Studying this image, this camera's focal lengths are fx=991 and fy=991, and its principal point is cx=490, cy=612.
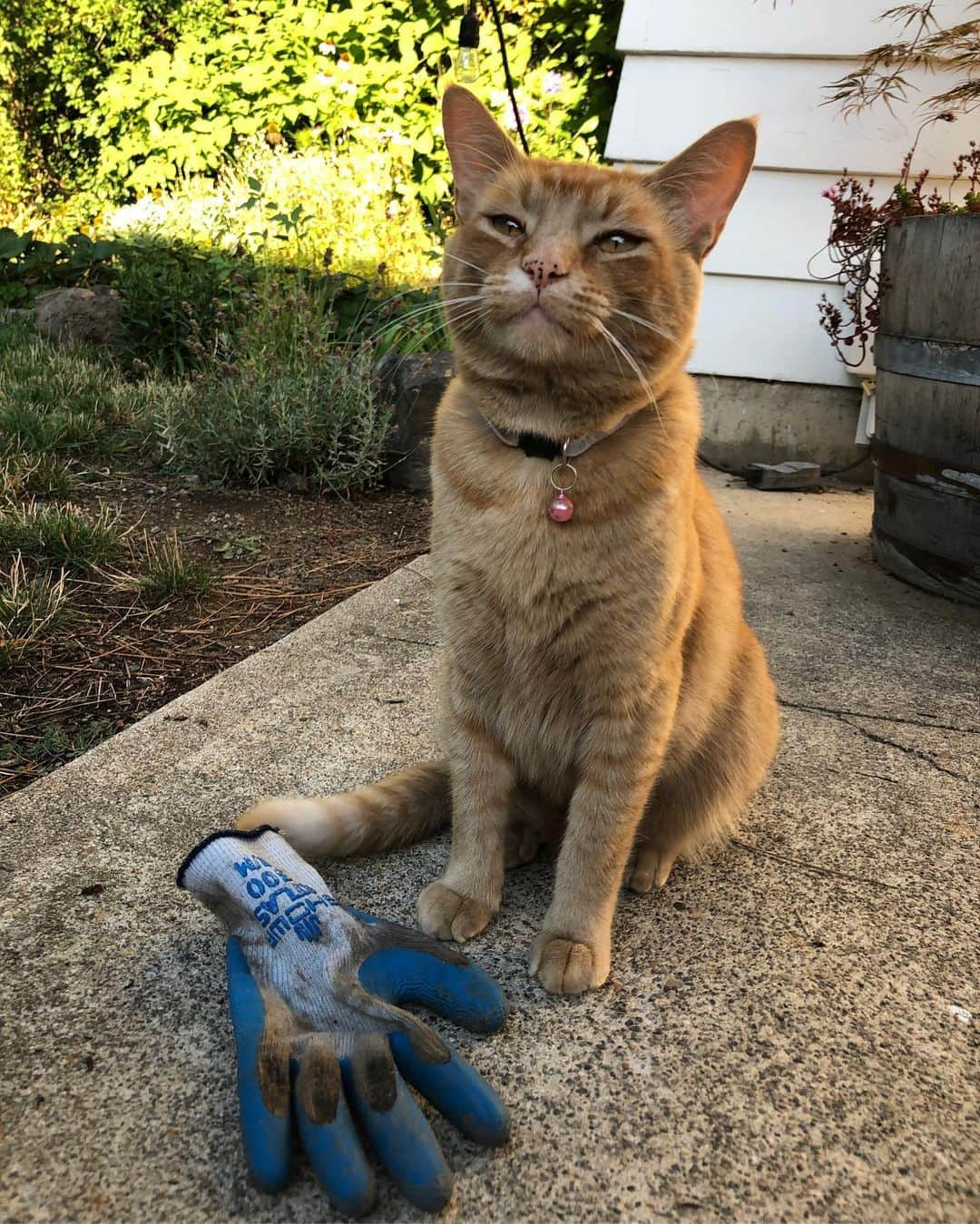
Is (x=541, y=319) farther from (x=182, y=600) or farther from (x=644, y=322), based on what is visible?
(x=182, y=600)

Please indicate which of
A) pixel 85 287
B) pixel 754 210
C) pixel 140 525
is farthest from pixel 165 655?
pixel 85 287

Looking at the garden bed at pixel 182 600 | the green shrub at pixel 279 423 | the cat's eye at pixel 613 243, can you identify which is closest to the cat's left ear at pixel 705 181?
the cat's eye at pixel 613 243

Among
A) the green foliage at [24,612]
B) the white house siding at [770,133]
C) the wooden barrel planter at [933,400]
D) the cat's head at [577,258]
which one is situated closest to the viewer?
the cat's head at [577,258]

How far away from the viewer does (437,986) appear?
142cm

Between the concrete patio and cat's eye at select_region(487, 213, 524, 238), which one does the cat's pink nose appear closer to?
cat's eye at select_region(487, 213, 524, 238)

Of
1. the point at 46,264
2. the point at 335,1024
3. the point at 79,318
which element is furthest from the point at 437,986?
the point at 46,264

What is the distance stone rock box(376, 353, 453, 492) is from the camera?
13.5 ft

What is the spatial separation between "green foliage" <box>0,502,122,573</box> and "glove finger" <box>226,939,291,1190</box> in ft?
6.93

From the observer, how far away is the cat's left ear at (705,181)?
1.67 m

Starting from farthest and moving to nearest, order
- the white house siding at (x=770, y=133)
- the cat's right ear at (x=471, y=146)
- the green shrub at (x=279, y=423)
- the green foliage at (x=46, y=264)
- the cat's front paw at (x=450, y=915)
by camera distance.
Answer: the green foliage at (x=46, y=264) → the white house siding at (x=770, y=133) → the green shrub at (x=279, y=423) → the cat's right ear at (x=471, y=146) → the cat's front paw at (x=450, y=915)

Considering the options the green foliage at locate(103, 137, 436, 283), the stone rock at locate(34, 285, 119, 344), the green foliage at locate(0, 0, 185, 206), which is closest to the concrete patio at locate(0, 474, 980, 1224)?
the green foliage at locate(103, 137, 436, 283)

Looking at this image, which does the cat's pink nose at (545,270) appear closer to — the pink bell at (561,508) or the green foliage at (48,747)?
the pink bell at (561,508)

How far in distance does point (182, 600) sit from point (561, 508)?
5.97 feet

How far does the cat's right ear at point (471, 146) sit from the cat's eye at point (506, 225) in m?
0.12
